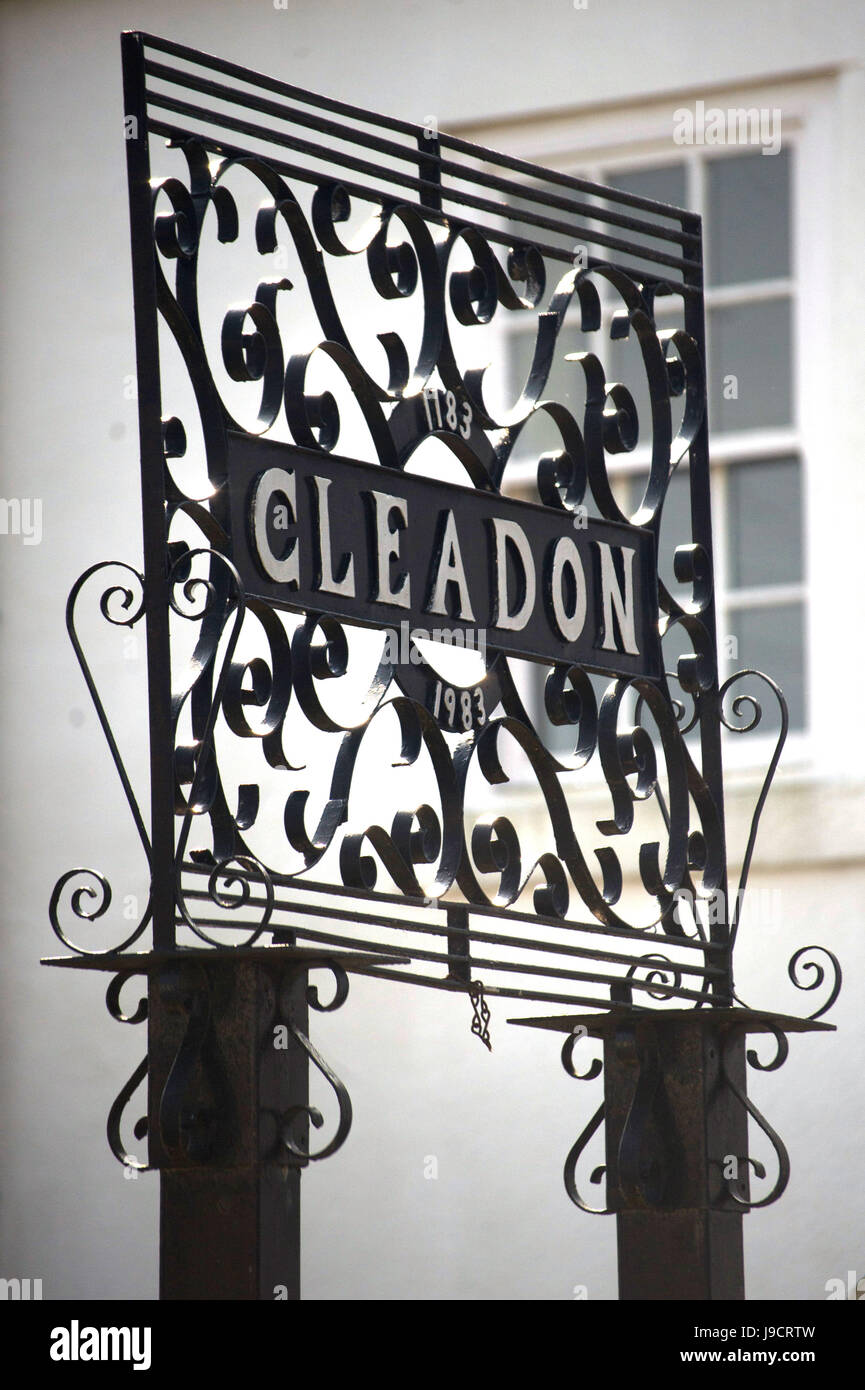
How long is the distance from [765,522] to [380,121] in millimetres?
3195

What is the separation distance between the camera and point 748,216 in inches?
218

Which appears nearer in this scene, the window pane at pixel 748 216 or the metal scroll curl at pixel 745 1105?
the metal scroll curl at pixel 745 1105

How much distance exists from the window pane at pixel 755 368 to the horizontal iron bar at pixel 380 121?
8.34ft

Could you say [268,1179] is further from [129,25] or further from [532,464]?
[129,25]

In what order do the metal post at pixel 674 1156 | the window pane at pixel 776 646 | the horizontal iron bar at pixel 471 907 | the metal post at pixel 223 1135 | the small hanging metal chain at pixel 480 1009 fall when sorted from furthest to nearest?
the window pane at pixel 776 646, the metal post at pixel 674 1156, the small hanging metal chain at pixel 480 1009, the horizontal iron bar at pixel 471 907, the metal post at pixel 223 1135

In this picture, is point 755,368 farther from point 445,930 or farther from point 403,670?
point 445,930

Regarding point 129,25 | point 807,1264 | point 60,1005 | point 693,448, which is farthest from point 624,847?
point 129,25

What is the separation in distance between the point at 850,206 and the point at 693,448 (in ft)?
8.76

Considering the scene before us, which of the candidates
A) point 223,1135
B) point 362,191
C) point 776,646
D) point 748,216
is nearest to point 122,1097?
point 223,1135

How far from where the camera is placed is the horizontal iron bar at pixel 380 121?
2.26m

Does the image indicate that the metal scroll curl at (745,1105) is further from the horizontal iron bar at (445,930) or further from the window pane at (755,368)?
the window pane at (755,368)

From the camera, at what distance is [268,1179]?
7.02 ft

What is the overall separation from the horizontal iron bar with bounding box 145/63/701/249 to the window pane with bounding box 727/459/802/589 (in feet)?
8.31

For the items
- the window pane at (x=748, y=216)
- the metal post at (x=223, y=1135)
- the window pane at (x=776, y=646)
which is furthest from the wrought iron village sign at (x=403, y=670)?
the window pane at (x=748, y=216)
